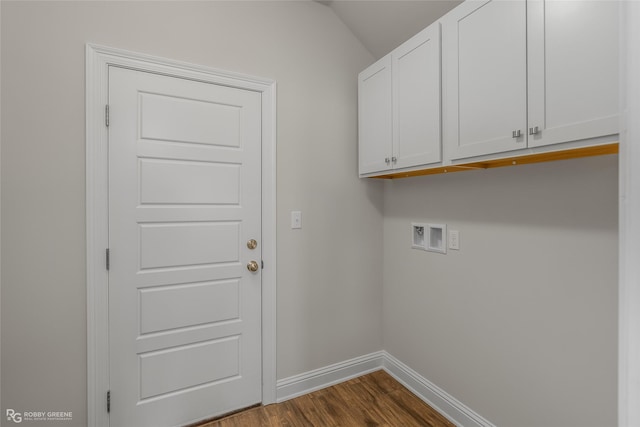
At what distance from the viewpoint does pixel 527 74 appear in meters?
1.24

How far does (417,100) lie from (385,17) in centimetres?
78

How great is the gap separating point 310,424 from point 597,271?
5.52ft

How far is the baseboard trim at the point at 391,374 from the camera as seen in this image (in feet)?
6.05

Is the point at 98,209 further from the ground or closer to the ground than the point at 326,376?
further from the ground

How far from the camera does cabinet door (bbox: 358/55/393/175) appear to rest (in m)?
1.97

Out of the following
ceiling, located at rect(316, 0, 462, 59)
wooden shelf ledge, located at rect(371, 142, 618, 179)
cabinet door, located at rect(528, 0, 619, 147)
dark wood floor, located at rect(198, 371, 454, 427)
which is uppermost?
ceiling, located at rect(316, 0, 462, 59)

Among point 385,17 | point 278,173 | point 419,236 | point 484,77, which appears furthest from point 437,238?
point 385,17

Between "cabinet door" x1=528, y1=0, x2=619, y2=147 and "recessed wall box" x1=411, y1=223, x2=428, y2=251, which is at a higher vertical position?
"cabinet door" x1=528, y1=0, x2=619, y2=147

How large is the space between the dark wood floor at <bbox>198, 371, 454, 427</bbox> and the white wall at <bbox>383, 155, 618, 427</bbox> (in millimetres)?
219

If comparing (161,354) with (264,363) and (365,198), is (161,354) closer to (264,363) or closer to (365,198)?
(264,363)

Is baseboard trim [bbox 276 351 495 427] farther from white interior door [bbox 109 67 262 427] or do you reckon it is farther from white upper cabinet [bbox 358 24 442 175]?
white upper cabinet [bbox 358 24 442 175]

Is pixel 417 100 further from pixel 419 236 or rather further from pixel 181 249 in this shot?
pixel 181 249

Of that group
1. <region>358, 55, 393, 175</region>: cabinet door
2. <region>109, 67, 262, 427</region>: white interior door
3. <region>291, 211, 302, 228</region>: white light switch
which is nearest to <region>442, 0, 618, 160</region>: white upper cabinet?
<region>358, 55, 393, 175</region>: cabinet door

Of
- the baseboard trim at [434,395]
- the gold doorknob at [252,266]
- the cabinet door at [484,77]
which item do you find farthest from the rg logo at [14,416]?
the cabinet door at [484,77]
